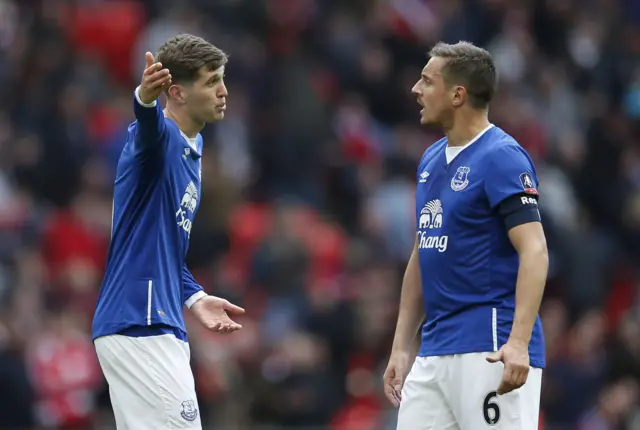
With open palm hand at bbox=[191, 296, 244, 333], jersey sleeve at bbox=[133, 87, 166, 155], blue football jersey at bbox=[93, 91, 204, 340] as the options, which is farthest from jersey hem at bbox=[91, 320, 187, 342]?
jersey sleeve at bbox=[133, 87, 166, 155]

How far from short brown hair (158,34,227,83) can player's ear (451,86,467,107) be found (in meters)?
1.16

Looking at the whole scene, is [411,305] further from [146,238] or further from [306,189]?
[306,189]

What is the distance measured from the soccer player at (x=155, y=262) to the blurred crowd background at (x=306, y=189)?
15.3 feet

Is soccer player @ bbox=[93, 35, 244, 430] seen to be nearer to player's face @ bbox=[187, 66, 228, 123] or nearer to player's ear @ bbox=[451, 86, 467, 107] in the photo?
player's face @ bbox=[187, 66, 228, 123]

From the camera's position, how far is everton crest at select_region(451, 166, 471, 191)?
6762mm

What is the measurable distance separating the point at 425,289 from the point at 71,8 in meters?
8.62

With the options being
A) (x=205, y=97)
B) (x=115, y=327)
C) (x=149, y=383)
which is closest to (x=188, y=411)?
(x=149, y=383)

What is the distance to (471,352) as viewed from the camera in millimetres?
6633

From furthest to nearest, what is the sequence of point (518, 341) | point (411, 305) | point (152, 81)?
point (411, 305) < point (518, 341) < point (152, 81)

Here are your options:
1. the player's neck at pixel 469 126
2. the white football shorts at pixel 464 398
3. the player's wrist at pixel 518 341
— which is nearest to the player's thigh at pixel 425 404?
the white football shorts at pixel 464 398

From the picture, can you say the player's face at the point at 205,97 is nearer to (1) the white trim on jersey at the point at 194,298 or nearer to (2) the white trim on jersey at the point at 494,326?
(1) the white trim on jersey at the point at 194,298

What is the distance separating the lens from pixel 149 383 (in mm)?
6496

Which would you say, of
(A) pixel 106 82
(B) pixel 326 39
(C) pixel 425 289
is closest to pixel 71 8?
(A) pixel 106 82

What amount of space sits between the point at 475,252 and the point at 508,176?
1.31 ft
